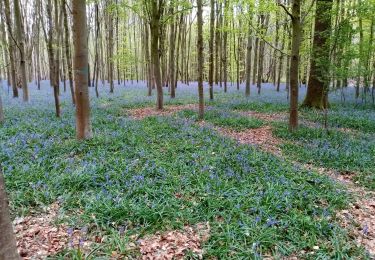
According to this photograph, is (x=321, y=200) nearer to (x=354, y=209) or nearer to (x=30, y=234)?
(x=354, y=209)

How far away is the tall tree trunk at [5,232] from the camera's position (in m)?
2.33

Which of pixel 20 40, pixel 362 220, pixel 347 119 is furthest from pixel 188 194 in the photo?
pixel 20 40

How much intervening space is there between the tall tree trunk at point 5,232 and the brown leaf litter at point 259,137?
6276 millimetres

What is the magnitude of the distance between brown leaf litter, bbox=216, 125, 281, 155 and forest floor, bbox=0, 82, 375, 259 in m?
0.06

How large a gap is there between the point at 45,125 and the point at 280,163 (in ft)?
24.0

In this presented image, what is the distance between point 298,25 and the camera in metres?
8.39

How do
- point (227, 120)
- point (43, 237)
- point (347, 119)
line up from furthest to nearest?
1. point (347, 119)
2. point (227, 120)
3. point (43, 237)

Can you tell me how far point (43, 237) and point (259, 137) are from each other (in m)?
6.75

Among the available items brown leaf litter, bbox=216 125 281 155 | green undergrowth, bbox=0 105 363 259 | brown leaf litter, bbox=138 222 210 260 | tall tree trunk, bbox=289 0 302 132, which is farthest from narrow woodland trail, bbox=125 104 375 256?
brown leaf litter, bbox=138 222 210 260

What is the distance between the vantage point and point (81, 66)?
711 cm

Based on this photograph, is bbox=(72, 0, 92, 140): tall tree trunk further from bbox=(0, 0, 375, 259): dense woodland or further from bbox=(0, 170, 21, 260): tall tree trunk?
bbox=(0, 170, 21, 260): tall tree trunk

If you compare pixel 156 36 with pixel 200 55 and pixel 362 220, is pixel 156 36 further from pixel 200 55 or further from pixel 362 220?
pixel 362 220

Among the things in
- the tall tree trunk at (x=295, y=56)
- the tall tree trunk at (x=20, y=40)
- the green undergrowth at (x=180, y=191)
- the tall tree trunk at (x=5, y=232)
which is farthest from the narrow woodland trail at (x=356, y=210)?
the tall tree trunk at (x=20, y=40)

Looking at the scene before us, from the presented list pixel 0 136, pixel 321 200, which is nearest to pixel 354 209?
pixel 321 200
